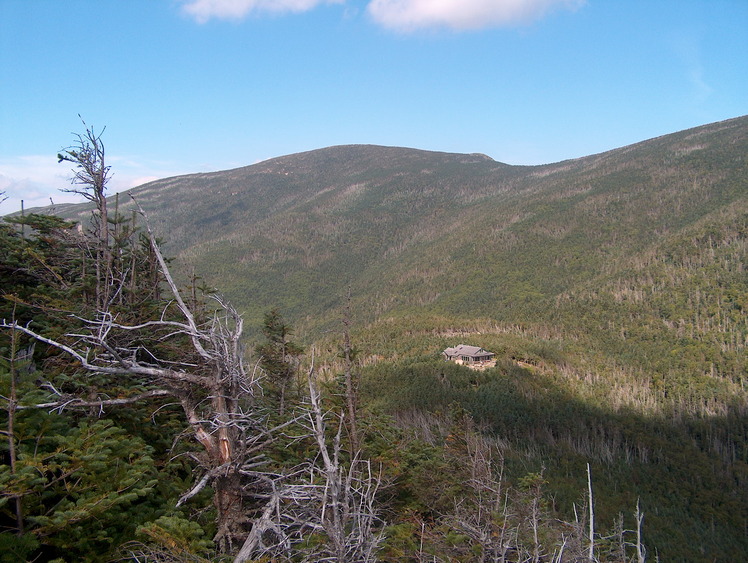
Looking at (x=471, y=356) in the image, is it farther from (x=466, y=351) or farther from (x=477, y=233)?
(x=477, y=233)

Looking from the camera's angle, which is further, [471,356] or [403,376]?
[471,356]

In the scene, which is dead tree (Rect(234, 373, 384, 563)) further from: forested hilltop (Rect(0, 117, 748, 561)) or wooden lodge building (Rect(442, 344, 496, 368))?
wooden lodge building (Rect(442, 344, 496, 368))

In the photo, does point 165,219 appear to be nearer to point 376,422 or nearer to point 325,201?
point 325,201

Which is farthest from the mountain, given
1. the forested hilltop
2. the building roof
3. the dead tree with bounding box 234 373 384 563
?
the dead tree with bounding box 234 373 384 563

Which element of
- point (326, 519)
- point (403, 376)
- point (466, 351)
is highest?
point (326, 519)

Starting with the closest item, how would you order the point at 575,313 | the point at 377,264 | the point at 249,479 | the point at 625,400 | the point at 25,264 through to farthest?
the point at 249,479 < the point at 25,264 < the point at 625,400 < the point at 575,313 < the point at 377,264

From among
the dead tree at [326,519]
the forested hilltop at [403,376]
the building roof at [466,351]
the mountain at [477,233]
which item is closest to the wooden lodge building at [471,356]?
the building roof at [466,351]

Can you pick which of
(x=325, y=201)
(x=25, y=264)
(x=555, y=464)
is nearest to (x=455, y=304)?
(x=555, y=464)

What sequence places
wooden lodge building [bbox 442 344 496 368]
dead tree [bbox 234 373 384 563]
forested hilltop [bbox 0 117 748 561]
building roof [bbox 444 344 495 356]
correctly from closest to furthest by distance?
1. dead tree [bbox 234 373 384 563]
2. forested hilltop [bbox 0 117 748 561]
3. wooden lodge building [bbox 442 344 496 368]
4. building roof [bbox 444 344 495 356]

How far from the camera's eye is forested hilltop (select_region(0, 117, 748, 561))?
168 inches

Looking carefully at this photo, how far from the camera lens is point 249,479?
4.96m

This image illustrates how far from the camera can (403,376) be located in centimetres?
4169

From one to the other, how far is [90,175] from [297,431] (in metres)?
6.40

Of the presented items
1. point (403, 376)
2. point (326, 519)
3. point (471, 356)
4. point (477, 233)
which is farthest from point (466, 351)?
point (477, 233)
